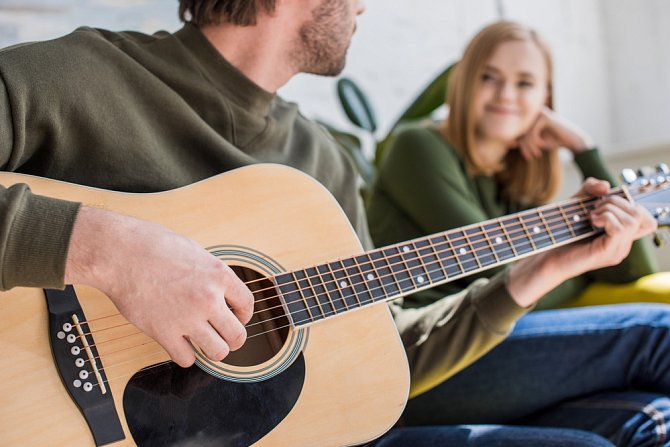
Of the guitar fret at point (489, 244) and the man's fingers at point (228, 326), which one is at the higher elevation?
the man's fingers at point (228, 326)

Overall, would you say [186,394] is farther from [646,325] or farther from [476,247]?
[646,325]

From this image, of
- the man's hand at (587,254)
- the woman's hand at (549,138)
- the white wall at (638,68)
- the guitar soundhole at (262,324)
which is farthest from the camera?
the white wall at (638,68)

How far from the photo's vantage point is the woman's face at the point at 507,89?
1.96 meters

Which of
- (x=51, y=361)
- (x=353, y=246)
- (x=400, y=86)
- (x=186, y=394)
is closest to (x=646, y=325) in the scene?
(x=353, y=246)

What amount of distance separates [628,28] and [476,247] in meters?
2.48

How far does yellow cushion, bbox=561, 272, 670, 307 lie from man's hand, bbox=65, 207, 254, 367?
1.29m

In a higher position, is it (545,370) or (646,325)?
(646,325)

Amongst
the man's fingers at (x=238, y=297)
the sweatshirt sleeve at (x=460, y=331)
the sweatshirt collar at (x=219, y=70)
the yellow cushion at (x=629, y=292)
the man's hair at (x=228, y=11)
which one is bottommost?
the yellow cushion at (x=629, y=292)

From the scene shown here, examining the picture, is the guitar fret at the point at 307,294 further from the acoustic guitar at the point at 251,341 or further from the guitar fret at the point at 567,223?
the guitar fret at the point at 567,223

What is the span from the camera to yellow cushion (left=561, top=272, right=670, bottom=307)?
1783mm

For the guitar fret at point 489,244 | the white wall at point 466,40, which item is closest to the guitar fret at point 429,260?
the guitar fret at point 489,244

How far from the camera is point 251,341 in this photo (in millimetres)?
933

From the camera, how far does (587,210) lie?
1.29m

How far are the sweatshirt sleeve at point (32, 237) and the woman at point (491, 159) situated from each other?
3.41 feet
